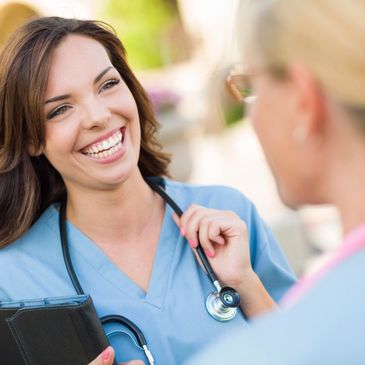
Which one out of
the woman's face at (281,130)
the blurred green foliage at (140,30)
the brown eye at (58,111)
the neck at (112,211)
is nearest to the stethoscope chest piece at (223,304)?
the neck at (112,211)

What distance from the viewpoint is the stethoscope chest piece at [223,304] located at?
5.78 feet

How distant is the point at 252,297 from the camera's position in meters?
1.83

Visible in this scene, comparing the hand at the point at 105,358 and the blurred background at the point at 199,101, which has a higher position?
the hand at the point at 105,358

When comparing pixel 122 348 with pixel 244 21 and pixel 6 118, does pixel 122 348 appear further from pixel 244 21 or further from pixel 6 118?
pixel 244 21

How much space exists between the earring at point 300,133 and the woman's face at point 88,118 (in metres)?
0.99

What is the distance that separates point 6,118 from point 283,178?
109 cm

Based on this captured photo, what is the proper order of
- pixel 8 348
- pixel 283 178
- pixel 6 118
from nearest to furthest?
pixel 283 178 < pixel 8 348 < pixel 6 118

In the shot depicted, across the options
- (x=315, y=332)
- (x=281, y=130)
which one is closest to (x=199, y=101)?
(x=281, y=130)

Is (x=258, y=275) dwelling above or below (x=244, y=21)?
below

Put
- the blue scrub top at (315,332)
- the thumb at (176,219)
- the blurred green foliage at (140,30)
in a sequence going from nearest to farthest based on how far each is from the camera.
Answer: the blue scrub top at (315,332) → the thumb at (176,219) → the blurred green foliage at (140,30)

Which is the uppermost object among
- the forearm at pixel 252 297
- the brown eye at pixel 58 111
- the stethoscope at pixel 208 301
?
the brown eye at pixel 58 111

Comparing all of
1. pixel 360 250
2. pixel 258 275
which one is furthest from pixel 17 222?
pixel 360 250

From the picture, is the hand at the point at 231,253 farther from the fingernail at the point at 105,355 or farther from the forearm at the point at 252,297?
the fingernail at the point at 105,355

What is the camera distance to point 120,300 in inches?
72.0
